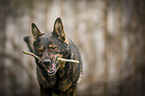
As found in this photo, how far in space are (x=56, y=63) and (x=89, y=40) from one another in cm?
74

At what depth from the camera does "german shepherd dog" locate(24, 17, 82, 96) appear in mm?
340

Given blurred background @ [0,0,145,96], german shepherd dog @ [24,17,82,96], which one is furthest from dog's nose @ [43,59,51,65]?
blurred background @ [0,0,145,96]

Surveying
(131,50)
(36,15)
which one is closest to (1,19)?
(36,15)

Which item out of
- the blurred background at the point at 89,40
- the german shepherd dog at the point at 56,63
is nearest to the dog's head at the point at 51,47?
the german shepherd dog at the point at 56,63

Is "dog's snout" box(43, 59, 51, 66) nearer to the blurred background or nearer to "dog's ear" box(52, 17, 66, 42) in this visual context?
"dog's ear" box(52, 17, 66, 42)

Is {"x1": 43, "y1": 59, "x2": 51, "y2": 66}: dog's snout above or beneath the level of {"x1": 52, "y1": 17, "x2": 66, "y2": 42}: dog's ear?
beneath

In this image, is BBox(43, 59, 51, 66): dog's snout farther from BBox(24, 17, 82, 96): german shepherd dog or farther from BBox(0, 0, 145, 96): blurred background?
BBox(0, 0, 145, 96): blurred background

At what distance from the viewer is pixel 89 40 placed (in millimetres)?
1056

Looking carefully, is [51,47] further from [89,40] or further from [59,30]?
[89,40]

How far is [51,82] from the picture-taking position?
40 cm

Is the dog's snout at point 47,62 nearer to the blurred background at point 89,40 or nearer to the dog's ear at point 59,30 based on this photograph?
the dog's ear at point 59,30

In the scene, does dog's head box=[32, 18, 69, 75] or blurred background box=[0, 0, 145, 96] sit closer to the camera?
dog's head box=[32, 18, 69, 75]

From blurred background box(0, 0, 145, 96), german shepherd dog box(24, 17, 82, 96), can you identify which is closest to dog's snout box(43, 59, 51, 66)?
german shepherd dog box(24, 17, 82, 96)

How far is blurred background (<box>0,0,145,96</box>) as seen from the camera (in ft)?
3.33
